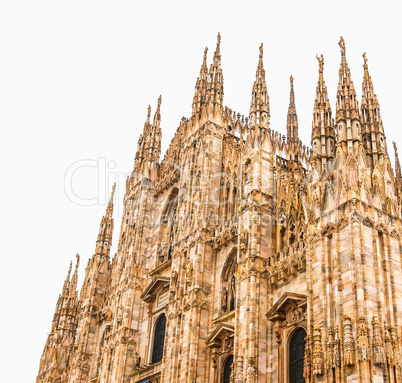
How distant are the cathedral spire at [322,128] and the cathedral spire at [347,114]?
0.87m

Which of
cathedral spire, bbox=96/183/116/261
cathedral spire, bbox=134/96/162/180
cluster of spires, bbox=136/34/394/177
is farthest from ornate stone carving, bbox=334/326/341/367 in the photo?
cathedral spire, bbox=96/183/116/261

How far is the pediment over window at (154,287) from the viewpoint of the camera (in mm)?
34625

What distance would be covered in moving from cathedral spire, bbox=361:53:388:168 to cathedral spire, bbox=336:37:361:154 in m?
0.82

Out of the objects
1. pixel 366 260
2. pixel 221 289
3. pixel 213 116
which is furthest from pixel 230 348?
pixel 213 116

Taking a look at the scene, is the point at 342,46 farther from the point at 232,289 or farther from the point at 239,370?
the point at 239,370

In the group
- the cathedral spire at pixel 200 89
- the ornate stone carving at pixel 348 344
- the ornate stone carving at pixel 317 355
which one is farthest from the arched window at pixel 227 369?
the cathedral spire at pixel 200 89

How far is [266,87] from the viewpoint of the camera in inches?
1277

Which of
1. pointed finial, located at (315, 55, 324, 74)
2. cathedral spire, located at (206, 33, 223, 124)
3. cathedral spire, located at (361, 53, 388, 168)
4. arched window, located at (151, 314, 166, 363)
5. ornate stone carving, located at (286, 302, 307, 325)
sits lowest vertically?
ornate stone carving, located at (286, 302, 307, 325)

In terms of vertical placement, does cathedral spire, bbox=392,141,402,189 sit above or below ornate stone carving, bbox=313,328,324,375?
above

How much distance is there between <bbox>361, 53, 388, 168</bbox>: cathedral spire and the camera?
23.8 m

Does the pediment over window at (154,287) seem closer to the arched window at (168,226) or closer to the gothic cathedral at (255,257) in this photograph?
the gothic cathedral at (255,257)

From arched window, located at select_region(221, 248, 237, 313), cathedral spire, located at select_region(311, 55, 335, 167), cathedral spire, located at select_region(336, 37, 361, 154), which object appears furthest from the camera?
arched window, located at select_region(221, 248, 237, 313)

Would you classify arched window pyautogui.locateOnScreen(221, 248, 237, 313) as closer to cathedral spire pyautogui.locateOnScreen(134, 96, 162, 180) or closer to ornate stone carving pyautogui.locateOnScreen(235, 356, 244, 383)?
ornate stone carving pyautogui.locateOnScreen(235, 356, 244, 383)

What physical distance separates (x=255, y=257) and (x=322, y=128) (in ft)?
21.2
